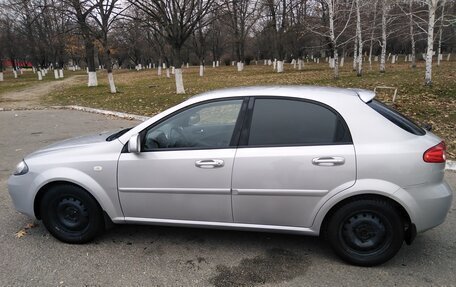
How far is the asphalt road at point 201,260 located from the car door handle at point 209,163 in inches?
34.2

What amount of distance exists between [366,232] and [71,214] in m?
2.84

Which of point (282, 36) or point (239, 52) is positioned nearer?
point (282, 36)

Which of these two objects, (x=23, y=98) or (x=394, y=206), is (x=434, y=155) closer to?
(x=394, y=206)

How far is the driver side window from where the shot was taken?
3.43 meters

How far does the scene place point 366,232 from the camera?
3197 millimetres

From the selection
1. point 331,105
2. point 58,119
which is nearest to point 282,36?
point 58,119

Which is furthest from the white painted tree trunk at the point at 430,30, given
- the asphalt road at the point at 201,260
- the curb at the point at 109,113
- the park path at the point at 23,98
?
the park path at the point at 23,98

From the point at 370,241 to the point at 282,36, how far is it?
114 feet

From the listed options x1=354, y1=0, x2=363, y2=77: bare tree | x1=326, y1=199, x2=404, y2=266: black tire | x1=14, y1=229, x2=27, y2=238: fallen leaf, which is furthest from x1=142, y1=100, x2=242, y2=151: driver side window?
x1=354, y1=0, x2=363, y2=77: bare tree

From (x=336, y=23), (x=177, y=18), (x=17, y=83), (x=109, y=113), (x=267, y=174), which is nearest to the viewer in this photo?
(x=267, y=174)

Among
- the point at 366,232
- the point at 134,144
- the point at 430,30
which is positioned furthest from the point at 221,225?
the point at 430,30

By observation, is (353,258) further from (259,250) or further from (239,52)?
(239,52)

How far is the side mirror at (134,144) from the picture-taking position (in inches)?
132

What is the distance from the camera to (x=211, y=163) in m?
3.27
